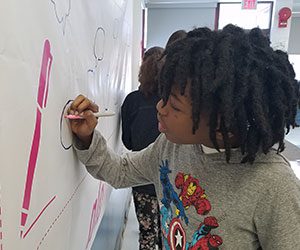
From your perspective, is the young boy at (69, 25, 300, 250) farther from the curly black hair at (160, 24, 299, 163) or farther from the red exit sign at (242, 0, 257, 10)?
the red exit sign at (242, 0, 257, 10)

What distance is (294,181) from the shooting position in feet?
1.92

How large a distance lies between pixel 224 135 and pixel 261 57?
6.3 inches

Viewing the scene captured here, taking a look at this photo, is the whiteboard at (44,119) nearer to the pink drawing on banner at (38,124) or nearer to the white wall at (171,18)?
the pink drawing on banner at (38,124)

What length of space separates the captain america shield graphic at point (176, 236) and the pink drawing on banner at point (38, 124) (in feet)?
1.10

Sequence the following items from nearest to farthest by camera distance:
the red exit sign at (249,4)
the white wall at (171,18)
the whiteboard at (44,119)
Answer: the whiteboard at (44,119) < the red exit sign at (249,4) < the white wall at (171,18)

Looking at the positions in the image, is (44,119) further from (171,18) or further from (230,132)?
(171,18)

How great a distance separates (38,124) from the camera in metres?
0.47

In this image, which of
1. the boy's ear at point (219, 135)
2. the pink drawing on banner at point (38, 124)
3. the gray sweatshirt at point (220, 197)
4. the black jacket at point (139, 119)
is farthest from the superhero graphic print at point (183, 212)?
the black jacket at point (139, 119)

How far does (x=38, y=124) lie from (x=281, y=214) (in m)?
0.44

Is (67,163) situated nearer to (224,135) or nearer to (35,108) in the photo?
(35,108)

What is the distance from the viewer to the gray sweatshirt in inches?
22.6

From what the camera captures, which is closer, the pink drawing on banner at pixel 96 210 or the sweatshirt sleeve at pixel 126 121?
the pink drawing on banner at pixel 96 210

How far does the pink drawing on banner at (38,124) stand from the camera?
433 mm

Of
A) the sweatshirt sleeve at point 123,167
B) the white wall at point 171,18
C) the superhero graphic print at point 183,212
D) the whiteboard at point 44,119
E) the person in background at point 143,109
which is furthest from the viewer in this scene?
the white wall at point 171,18
